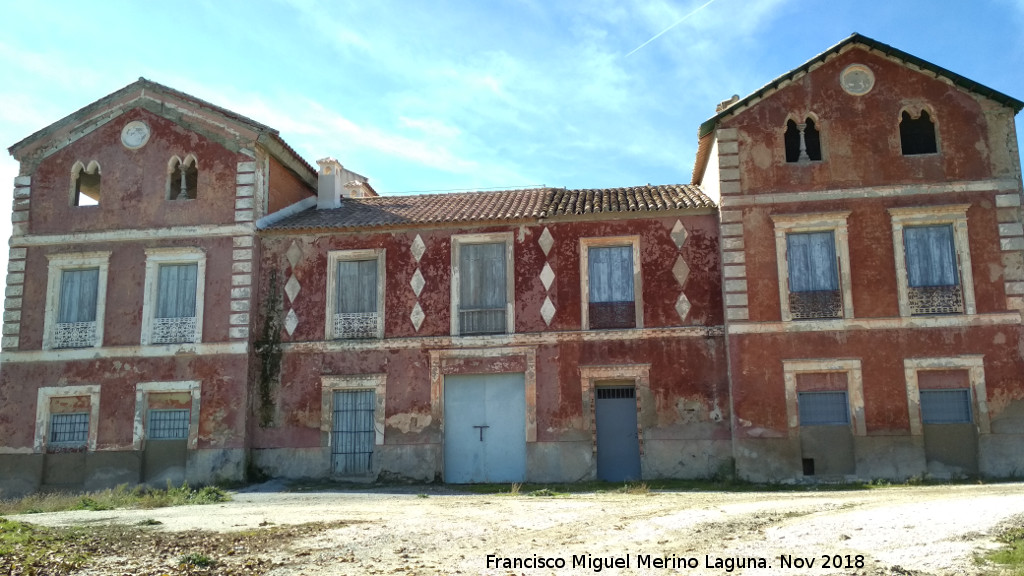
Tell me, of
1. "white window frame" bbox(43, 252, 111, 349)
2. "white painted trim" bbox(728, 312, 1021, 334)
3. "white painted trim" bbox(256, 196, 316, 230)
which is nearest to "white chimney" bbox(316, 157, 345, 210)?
"white painted trim" bbox(256, 196, 316, 230)

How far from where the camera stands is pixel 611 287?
2102 centimetres

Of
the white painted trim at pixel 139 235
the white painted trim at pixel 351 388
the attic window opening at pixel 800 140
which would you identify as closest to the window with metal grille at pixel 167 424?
the white painted trim at pixel 351 388

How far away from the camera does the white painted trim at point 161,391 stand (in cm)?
2109

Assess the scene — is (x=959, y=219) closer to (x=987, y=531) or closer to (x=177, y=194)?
(x=987, y=531)

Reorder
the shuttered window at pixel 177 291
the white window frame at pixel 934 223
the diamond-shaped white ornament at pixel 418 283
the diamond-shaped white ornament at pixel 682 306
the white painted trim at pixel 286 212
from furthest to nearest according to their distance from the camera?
the white painted trim at pixel 286 212 < the shuttered window at pixel 177 291 < the diamond-shaped white ornament at pixel 418 283 < the diamond-shaped white ornament at pixel 682 306 < the white window frame at pixel 934 223

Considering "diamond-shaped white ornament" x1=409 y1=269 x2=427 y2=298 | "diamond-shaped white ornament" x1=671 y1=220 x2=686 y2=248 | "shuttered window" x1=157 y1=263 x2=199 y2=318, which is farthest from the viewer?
"shuttered window" x1=157 y1=263 x2=199 y2=318

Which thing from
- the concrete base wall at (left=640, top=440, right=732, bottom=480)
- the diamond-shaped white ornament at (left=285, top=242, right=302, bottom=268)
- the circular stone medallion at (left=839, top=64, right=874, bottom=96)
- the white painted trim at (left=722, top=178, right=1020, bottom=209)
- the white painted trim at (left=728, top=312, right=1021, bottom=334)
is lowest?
the concrete base wall at (left=640, top=440, right=732, bottom=480)

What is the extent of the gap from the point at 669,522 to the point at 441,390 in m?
9.33

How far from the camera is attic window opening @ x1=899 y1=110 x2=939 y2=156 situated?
66.9 ft

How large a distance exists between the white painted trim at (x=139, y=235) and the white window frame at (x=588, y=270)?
8.01 m

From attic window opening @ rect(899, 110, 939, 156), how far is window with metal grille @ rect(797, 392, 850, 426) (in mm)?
5737

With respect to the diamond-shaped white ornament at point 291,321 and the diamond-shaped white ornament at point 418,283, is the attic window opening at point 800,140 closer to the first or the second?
the diamond-shaped white ornament at point 418,283

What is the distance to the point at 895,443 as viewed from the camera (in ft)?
62.3

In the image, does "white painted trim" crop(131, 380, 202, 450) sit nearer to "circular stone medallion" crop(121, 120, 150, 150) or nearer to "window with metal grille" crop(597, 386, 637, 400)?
"circular stone medallion" crop(121, 120, 150, 150)
